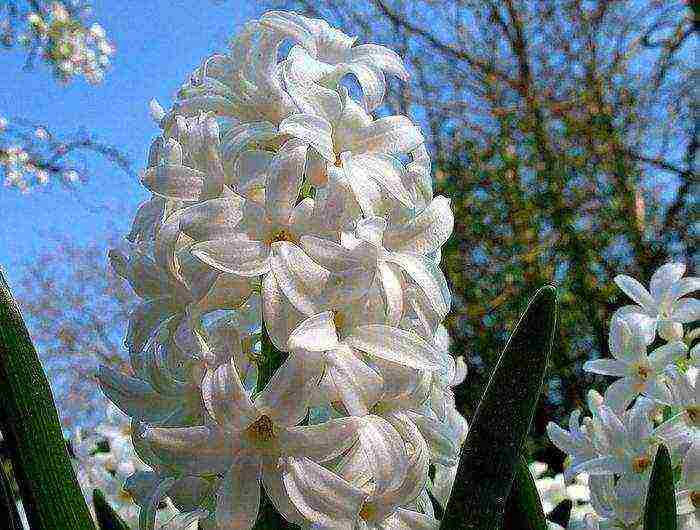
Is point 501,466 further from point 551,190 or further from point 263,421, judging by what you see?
point 551,190

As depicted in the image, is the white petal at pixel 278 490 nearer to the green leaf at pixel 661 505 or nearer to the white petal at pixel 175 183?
the white petal at pixel 175 183

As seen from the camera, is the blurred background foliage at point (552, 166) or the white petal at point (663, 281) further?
the blurred background foliage at point (552, 166)

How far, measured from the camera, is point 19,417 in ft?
1.46

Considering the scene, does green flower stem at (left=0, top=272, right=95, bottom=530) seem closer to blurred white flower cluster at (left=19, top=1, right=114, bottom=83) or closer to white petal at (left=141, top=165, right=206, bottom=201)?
white petal at (left=141, top=165, right=206, bottom=201)

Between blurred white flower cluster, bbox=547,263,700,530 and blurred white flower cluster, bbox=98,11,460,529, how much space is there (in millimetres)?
312

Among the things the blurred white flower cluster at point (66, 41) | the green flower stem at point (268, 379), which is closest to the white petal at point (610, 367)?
the green flower stem at point (268, 379)

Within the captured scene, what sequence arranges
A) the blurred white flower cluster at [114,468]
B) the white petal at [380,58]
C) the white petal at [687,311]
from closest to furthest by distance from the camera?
the white petal at [380,58] → the white petal at [687,311] → the blurred white flower cluster at [114,468]

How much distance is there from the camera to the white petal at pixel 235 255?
1.36ft

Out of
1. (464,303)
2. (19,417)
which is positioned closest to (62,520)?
(19,417)

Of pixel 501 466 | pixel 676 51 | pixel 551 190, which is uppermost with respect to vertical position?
pixel 501 466

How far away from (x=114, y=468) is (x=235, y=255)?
0.95 metres

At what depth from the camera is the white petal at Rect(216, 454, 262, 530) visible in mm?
405

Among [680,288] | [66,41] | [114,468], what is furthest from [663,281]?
[66,41]

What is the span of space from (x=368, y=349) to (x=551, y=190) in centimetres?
477
